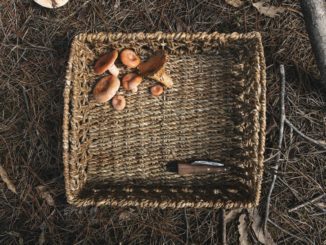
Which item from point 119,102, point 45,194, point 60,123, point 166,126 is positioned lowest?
point 45,194

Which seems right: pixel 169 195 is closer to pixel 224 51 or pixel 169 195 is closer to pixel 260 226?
pixel 260 226

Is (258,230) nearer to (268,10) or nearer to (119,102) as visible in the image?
(119,102)

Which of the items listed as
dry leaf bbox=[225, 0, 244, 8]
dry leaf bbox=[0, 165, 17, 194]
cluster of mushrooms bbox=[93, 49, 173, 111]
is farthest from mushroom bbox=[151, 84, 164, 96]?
dry leaf bbox=[0, 165, 17, 194]

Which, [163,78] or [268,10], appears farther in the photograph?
[268,10]

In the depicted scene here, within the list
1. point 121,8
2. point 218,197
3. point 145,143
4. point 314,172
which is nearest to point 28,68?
point 121,8

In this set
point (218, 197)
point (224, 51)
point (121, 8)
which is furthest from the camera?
point (121, 8)

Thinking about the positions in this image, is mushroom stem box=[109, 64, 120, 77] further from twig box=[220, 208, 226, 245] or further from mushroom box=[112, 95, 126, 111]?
twig box=[220, 208, 226, 245]

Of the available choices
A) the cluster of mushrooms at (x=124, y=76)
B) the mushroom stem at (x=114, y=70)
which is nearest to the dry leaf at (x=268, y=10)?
the cluster of mushrooms at (x=124, y=76)

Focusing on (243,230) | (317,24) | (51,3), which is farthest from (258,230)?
(51,3)
